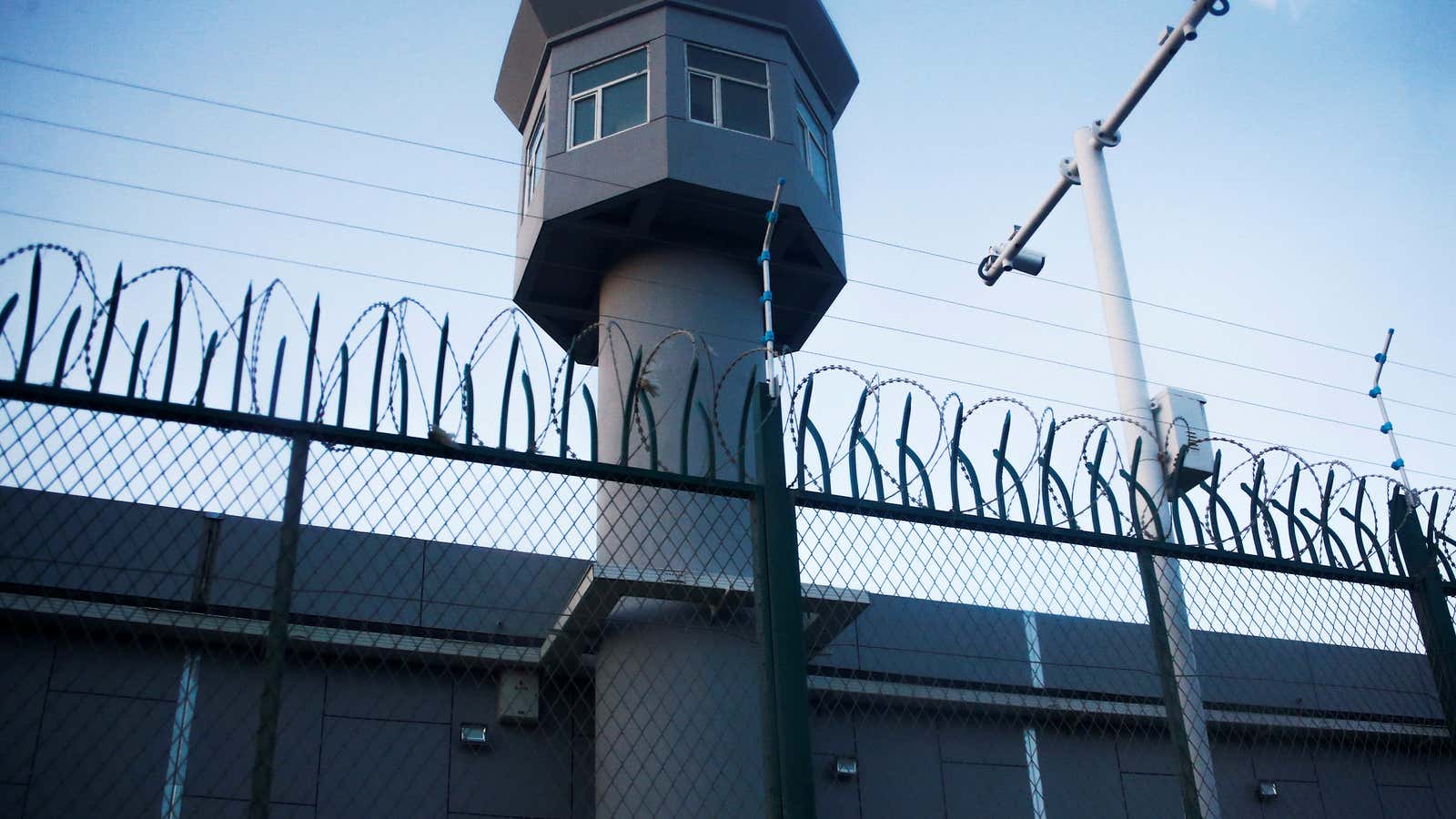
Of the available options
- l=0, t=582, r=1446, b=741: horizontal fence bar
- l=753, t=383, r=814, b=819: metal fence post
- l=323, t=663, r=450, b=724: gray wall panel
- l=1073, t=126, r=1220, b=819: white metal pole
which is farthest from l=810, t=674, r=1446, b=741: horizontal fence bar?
l=753, t=383, r=814, b=819: metal fence post

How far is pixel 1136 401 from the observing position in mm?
8180

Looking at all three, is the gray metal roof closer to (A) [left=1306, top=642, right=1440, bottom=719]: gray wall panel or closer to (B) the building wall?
(B) the building wall

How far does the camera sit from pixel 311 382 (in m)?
3.81

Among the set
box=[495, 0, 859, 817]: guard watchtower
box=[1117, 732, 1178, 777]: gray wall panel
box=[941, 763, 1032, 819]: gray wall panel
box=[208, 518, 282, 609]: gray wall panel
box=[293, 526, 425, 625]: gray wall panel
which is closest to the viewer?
box=[208, 518, 282, 609]: gray wall panel

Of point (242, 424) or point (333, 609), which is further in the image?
point (333, 609)

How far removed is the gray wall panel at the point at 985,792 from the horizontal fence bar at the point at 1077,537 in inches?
256

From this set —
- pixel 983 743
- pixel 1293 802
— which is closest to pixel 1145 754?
pixel 983 743

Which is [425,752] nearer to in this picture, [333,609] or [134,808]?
[333,609]

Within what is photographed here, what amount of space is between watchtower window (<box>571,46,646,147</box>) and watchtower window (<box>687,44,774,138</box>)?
1.77 ft

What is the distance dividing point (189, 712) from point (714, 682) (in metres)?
4.07

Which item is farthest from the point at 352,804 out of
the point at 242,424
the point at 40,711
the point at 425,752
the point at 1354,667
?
the point at 1354,667

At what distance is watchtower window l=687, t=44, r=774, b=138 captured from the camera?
12.6m

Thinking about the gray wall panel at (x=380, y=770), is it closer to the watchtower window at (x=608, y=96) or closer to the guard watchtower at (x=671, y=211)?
the guard watchtower at (x=671, y=211)

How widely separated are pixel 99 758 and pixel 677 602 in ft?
14.9
